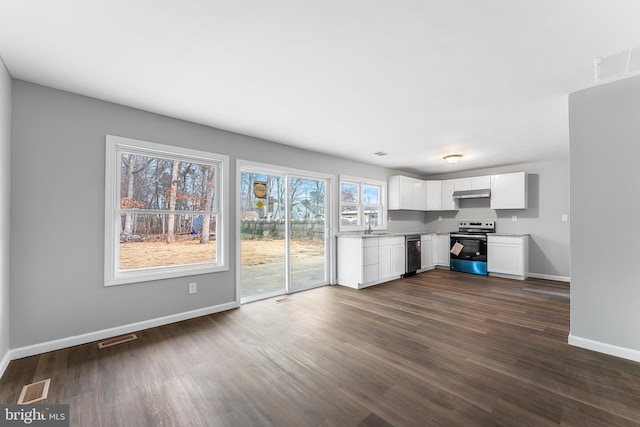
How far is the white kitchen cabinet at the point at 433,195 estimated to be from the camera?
710 centimetres

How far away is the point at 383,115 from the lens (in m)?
3.33

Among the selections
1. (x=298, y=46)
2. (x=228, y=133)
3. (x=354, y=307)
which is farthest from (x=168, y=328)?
(x=298, y=46)

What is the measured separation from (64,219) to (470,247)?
694 centimetres

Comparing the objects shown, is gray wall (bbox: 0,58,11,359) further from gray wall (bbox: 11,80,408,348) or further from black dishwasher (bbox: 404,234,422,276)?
black dishwasher (bbox: 404,234,422,276)

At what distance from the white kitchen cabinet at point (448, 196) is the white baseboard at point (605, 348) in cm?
452

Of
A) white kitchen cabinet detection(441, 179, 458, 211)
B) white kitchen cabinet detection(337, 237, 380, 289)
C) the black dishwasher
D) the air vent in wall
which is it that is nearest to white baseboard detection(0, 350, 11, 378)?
the air vent in wall

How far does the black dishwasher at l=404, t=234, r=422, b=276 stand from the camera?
5.98m

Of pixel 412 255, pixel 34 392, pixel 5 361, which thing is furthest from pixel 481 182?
pixel 5 361

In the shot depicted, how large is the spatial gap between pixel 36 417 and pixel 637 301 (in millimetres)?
4614

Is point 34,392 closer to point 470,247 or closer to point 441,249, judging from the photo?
point 470,247

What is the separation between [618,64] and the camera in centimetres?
221

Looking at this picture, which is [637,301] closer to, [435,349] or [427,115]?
[435,349]

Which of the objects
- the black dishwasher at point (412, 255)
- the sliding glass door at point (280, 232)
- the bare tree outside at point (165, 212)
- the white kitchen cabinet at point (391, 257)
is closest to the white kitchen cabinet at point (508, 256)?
the black dishwasher at point (412, 255)

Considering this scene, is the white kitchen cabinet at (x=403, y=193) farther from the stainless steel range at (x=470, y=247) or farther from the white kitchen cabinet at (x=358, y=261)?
the white kitchen cabinet at (x=358, y=261)
